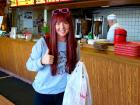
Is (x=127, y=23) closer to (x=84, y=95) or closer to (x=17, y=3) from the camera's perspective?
(x=17, y=3)

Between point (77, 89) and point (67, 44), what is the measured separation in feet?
1.27

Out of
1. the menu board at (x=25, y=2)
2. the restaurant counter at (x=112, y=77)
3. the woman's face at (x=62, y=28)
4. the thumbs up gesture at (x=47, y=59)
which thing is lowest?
the restaurant counter at (x=112, y=77)

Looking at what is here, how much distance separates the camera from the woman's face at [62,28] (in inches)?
88.8

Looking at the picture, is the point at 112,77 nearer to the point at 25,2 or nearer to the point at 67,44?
the point at 67,44

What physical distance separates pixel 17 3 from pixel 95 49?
3647 millimetres

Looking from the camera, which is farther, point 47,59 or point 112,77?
point 112,77

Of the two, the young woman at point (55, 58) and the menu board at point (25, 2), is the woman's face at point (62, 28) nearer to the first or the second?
the young woman at point (55, 58)

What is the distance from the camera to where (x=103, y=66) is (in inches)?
138

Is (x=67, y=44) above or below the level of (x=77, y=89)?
above

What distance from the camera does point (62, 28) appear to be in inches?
89.0

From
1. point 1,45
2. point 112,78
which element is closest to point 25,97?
point 112,78

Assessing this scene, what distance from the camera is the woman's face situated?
226 centimetres

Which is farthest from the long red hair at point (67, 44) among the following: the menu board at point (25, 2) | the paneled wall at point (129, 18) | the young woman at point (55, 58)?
the menu board at point (25, 2)

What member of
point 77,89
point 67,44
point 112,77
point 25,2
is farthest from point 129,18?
point 77,89
